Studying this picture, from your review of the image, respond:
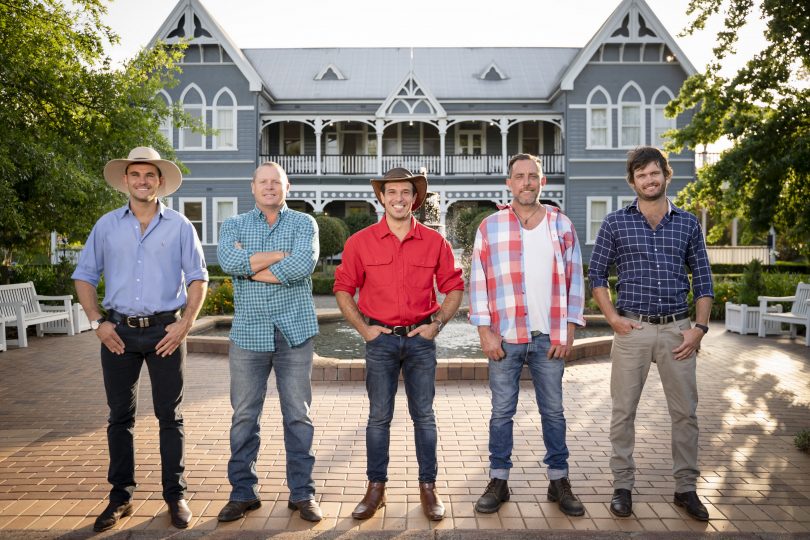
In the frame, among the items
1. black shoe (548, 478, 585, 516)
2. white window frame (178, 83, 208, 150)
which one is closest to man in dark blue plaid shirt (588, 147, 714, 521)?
black shoe (548, 478, 585, 516)

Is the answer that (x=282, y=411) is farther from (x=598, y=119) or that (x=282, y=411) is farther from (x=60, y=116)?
(x=598, y=119)

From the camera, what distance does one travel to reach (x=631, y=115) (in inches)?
1009

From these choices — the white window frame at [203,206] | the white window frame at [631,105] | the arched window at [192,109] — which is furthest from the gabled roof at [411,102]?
the white window frame at [203,206]

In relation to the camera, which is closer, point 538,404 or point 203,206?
point 538,404

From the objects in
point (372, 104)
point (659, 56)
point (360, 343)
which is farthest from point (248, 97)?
point (360, 343)

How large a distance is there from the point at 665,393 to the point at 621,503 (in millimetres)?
706

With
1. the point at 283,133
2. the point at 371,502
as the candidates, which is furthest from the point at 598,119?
the point at 371,502

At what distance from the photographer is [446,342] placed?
10641 millimetres

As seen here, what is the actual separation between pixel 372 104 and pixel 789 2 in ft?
64.5

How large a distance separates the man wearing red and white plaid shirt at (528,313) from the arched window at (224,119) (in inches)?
912

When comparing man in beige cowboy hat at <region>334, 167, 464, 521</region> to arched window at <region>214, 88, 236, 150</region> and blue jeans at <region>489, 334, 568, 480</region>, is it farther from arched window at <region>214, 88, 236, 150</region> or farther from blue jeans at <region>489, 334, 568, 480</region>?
arched window at <region>214, 88, 236, 150</region>

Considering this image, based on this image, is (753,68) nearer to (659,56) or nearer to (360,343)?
(360,343)

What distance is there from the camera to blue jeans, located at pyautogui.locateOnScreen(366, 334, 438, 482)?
12.6 ft

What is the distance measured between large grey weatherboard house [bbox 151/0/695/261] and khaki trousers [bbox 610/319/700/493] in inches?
870
